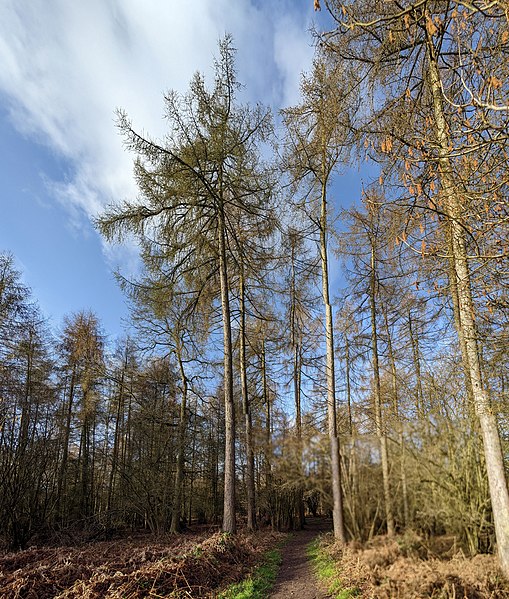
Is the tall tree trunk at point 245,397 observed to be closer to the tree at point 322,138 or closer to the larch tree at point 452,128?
the tree at point 322,138

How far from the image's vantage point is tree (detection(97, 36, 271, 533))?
11.0 metres

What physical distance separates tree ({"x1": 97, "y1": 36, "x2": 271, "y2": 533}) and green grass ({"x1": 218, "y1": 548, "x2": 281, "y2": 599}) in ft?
14.9

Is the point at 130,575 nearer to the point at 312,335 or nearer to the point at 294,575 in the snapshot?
the point at 294,575

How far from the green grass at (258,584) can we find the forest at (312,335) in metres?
0.80

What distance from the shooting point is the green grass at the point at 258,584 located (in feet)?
18.1

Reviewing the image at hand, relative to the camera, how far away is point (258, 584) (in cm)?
Answer: 594

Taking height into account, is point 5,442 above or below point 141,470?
above

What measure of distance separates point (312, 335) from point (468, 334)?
20.7ft

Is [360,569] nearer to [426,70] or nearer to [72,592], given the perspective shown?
[72,592]

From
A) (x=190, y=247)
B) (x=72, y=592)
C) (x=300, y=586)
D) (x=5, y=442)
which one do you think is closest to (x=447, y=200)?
(x=300, y=586)

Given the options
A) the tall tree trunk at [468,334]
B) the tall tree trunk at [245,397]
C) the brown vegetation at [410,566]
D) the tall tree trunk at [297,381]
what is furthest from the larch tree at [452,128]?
the tall tree trunk at [245,397]

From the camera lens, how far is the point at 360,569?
191cm

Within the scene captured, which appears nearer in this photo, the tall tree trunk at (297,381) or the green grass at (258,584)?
the tall tree trunk at (297,381)

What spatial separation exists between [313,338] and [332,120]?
5926 millimetres
